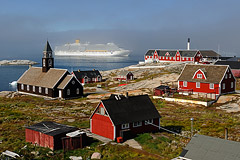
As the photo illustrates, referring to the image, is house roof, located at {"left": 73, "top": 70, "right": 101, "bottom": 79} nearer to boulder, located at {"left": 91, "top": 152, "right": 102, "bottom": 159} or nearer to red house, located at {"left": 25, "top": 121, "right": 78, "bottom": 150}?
red house, located at {"left": 25, "top": 121, "right": 78, "bottom": 150}

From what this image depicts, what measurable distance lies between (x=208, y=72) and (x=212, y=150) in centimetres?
3969

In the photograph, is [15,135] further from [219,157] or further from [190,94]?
[190,94]

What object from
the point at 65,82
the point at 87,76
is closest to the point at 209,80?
the point at 65,82

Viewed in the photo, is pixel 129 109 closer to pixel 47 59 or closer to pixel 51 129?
pixel 51 129

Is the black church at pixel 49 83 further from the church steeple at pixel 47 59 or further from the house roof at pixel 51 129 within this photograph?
the house roof at pixel 51 129

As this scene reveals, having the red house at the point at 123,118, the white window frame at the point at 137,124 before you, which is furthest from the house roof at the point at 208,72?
the white window frame at the point at 137,124

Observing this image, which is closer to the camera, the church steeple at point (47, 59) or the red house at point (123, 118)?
the red house at point (123, 118)

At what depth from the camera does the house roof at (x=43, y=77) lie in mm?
64438

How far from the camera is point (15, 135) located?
33.8 meters

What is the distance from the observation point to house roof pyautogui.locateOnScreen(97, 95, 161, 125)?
108 feet

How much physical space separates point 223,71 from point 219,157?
39.7m

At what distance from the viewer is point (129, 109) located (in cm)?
3425

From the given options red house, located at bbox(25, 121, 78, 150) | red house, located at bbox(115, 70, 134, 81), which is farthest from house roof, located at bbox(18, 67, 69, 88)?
red house, located at bbox(25, 121, 78, 150)

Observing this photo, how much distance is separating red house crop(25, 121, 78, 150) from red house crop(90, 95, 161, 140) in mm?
3868
